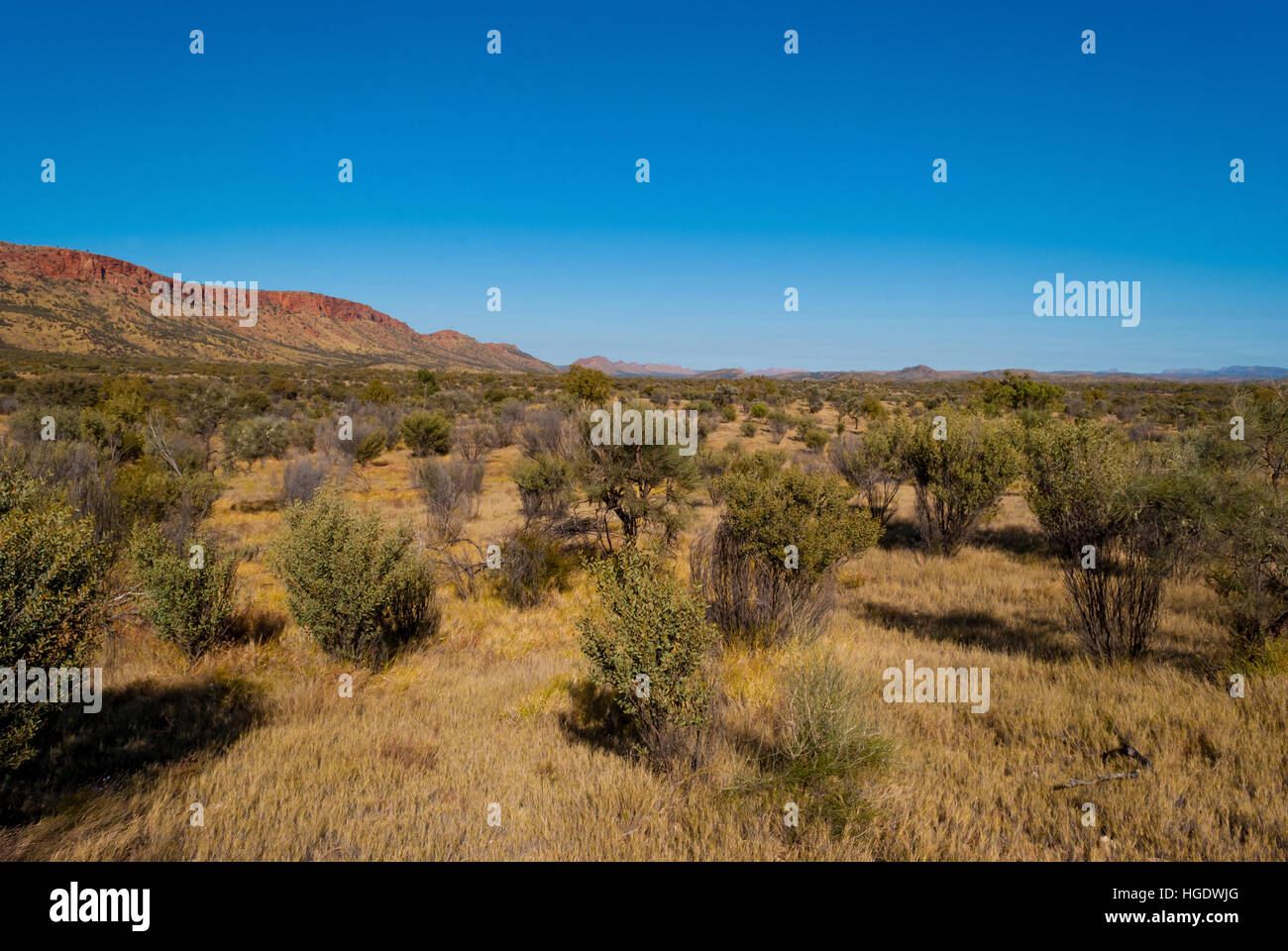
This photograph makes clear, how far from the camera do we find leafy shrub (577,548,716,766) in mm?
4215

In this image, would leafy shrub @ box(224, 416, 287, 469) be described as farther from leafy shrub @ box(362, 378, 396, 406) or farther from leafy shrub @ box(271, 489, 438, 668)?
leafy shrub @ box(271, 489, 438, 668)

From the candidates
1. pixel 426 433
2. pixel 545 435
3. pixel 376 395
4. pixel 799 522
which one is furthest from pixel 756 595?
pixel 376 395

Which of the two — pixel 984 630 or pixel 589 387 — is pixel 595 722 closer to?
pixel 984 630

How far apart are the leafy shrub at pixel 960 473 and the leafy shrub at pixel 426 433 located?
62.3 feet

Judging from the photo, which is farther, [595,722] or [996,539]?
[996,539]

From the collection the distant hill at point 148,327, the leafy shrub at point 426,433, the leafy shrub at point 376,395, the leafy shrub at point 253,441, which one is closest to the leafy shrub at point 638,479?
the leafy shrub at point 253,441

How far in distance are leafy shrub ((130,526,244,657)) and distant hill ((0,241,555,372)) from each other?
93.5 meters

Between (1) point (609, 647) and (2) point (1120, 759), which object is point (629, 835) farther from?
(2) point (1120, 759)

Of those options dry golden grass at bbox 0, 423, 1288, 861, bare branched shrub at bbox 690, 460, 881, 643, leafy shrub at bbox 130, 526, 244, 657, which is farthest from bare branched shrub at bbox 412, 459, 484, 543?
bare branched shrub at bbox 690, 460, 881, 643

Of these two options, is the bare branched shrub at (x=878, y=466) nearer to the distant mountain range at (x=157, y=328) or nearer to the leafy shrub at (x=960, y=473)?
the leafy shrub at (x=960, y=473)

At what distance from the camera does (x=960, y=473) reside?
11.6m

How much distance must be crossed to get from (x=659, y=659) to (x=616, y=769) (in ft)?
3.32

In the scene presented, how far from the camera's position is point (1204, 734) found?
14.5 ft
